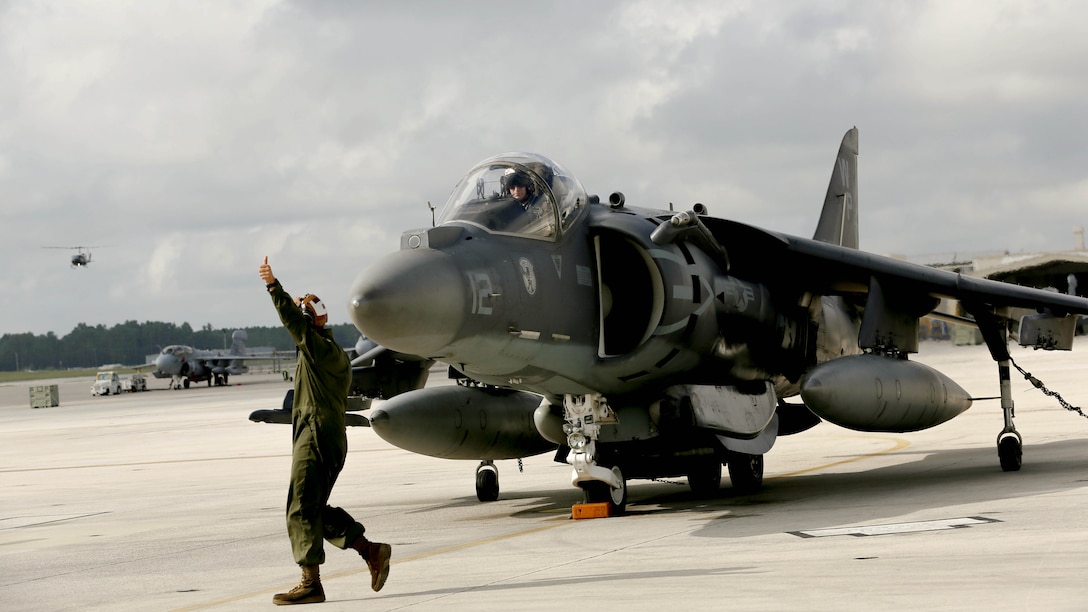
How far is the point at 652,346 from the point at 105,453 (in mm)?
18556

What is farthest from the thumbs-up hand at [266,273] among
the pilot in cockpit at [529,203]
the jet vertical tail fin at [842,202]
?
the jet vertical tail fin at [842,202]

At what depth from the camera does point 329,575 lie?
8695mm

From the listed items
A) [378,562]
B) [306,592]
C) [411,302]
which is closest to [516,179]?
[411,302]

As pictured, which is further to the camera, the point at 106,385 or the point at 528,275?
the point at 106,385

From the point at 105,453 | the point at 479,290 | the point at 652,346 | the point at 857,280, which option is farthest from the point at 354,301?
the point at 105,453

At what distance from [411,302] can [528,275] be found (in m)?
1.75

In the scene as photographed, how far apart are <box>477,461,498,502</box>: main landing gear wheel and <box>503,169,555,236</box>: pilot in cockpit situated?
14.1 feet

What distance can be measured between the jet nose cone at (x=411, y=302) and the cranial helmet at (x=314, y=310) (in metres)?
0.79

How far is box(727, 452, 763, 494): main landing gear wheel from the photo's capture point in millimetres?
13430

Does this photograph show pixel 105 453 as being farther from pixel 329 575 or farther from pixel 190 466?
pixel 329 575

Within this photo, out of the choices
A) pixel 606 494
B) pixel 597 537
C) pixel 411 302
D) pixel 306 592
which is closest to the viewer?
pixel 306 592

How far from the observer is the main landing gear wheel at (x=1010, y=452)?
44.2 ft

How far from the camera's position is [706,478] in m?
13.3

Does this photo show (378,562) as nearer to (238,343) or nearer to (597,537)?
(597,537)
